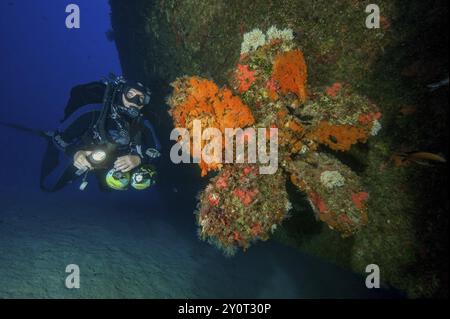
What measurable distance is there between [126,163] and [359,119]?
4.75 m

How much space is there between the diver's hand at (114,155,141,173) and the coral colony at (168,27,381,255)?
3.05 m

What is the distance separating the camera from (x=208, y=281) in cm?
683

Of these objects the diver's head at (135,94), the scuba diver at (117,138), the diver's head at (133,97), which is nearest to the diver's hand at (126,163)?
the scuba diver at (117,138)

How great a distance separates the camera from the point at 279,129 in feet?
12.6

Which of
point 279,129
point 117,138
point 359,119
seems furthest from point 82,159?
point 359,119

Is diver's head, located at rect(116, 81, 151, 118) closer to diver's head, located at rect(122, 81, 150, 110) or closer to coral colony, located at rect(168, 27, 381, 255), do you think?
diver's head, located at rect(122, 81, 150, 110)

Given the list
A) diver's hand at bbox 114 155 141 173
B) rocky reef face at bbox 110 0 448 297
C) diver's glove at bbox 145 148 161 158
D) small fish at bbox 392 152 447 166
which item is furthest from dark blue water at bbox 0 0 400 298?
small fish at bbox 392 152 447 166

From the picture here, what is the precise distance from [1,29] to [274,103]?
149 metres

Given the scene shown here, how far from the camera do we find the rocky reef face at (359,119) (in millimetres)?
3455

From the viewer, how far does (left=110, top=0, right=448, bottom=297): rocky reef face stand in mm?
3455

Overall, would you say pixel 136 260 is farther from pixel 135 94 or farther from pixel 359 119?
pixel 359 119

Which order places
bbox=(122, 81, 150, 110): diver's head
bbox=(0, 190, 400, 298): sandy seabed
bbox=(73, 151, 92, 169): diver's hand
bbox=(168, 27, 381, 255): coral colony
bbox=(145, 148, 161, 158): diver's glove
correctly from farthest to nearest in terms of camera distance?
bbox=(145, 148, 161, 158): diver's glove < bbox=(122, 81, 150, 110): diver's head < bbox=(73, 151, 92, 169): diver's hand < bbox=(0, 190, 400, 298): sandy seabed < bbox=(168, 27, 381, 255): coral colony

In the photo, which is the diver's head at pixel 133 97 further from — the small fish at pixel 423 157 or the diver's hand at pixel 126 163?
the small fish at pixel 423 157
